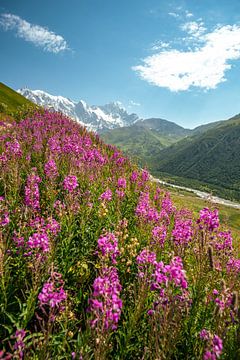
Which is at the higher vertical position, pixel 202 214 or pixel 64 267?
pixel 202 214

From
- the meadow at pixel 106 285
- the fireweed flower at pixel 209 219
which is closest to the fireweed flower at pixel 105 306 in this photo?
the meadow at pixel 106 285

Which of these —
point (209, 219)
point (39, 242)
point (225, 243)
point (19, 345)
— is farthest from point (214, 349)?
point (225, 243)

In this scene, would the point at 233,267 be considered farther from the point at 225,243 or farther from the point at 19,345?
the point at 19,345

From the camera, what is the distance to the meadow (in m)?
3.53

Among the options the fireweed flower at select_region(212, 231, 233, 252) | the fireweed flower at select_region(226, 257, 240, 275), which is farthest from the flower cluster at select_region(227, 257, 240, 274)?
the fireweed flower at select_region(212, 231, 233, 252)

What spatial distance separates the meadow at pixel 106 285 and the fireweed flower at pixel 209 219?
3cm

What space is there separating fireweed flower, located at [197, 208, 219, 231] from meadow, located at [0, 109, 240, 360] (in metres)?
0.03

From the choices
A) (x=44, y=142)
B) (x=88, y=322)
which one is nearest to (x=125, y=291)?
(x=88, y=322)

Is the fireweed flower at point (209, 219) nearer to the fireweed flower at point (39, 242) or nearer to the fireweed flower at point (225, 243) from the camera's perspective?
the fireweed flower at point (225, 243)

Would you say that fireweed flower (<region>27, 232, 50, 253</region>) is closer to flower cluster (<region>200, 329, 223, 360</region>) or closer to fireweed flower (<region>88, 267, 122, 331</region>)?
fireweed flower (<region>88, 267, 122, 331</region>)

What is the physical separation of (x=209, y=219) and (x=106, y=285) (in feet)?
10.1

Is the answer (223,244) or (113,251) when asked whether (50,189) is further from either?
(223,244)

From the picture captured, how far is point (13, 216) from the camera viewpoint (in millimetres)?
6633

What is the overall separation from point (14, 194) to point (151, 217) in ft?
13.7
